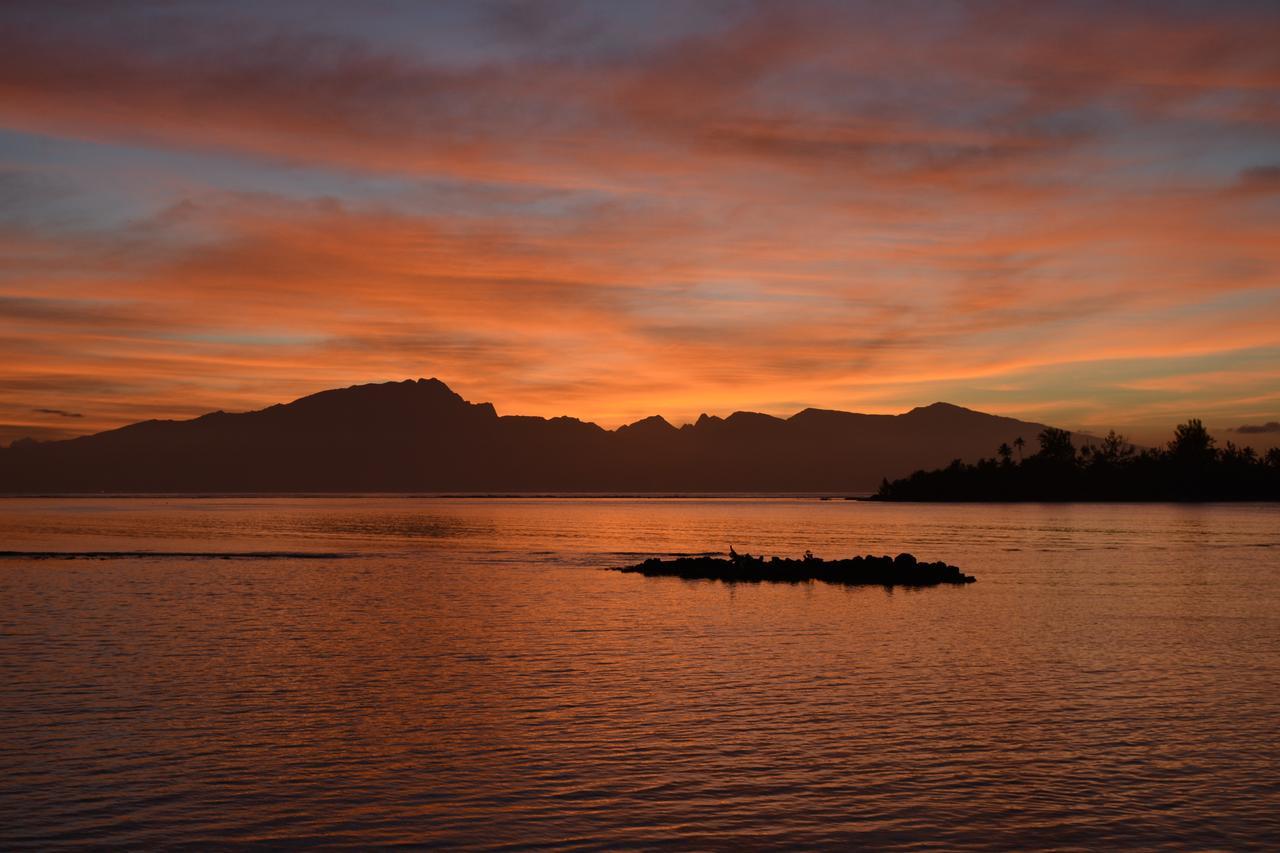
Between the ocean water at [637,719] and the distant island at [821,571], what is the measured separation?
354 inches

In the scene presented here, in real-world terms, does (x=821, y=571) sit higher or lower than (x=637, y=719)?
higher

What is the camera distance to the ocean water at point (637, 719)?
63.2 feet

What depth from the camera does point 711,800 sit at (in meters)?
20.5

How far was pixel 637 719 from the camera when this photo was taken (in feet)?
91.2

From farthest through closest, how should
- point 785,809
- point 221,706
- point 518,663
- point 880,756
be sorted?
point 518,663 < point 221,706 < point 880,756 < point 785,809

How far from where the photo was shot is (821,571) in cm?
7662

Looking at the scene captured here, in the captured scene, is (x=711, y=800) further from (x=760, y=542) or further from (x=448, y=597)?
(x=760, y=542)

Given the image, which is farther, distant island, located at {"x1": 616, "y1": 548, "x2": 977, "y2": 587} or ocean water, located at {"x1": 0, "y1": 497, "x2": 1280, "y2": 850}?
distant island, located at {"x1": 616, "y1": 548, "x2": 977, "y2": 587}

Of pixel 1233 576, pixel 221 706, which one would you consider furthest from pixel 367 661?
pixel 1233 576

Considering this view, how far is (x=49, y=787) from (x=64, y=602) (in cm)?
3932

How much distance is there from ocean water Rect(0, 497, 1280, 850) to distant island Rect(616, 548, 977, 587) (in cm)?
898

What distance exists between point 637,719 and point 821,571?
1997 inches

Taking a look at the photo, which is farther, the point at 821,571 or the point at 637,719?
the point at 821,571

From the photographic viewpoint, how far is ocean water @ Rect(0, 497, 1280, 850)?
19.3m
